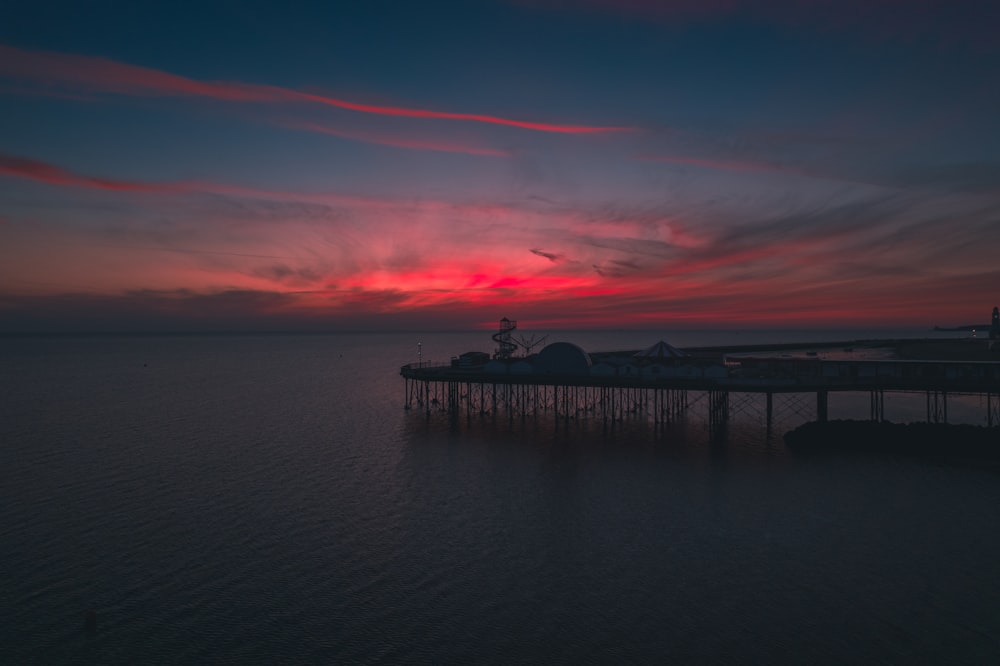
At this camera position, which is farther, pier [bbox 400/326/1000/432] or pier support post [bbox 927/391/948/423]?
pier [bbox 400/326/1000/432]

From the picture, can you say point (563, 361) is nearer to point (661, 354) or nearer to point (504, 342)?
point (661, 354)

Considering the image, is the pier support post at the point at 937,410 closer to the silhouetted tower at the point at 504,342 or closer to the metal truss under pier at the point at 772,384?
the metal truss under pier at the point at 772,384

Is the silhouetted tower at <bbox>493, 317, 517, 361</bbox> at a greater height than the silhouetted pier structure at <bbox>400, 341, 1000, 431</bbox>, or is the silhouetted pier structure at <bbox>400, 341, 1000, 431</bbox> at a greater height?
the silhouetted tower at <bbox>493, 317, 517, 361</bbox>

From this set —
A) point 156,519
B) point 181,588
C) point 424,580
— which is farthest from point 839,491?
point 156,519

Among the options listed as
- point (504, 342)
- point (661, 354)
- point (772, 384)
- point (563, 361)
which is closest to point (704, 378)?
point (772, 384)

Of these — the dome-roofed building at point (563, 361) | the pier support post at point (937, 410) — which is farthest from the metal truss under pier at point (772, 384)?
the dome-roofed building at point (563, 361)

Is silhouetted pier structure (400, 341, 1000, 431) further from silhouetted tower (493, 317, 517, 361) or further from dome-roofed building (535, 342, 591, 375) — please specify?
silhouetted tower (493, 317, 517, 361)

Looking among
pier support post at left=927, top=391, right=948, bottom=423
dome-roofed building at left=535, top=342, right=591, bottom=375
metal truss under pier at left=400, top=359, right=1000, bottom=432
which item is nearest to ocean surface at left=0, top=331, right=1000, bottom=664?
metal truss under pier at left=400, top=359, right=1000, bottom=432
